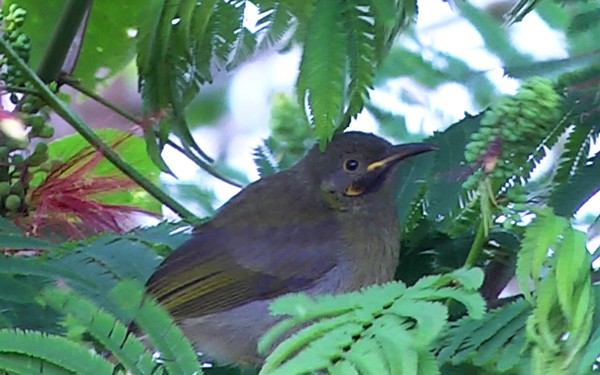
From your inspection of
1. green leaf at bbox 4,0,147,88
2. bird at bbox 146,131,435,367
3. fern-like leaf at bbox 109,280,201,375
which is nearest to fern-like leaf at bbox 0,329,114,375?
fern-like leaf at bbox 109,280,201,375

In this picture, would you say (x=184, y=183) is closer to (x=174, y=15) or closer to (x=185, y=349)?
(x=174, y=15)

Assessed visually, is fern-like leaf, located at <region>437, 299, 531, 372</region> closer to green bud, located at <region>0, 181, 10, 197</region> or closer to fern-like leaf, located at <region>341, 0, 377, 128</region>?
fern-like leaf, located at <region>341, 0, 377, 128</region>

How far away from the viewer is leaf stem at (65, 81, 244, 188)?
2.36 meters

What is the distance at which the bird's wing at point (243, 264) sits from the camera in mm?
2451

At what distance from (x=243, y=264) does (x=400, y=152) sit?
39 centimetres

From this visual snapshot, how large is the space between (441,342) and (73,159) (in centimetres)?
104

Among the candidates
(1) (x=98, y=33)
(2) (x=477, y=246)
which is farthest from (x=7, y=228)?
(1) (x=98, y=33)

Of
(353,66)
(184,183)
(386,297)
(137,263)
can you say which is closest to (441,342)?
(386,297)

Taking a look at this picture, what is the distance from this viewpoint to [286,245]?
8.81 ft

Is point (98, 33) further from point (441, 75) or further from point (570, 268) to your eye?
point (570, 268)

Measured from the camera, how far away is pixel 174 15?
2141mm

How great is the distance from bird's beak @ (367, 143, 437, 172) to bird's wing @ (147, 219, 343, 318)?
0.56 feet

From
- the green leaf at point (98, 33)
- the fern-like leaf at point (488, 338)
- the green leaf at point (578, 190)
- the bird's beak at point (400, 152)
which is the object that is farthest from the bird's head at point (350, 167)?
the fern-like leaf at point (488, 338)

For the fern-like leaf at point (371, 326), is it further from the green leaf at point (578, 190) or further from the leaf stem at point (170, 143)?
the leaf stem at point (170, 143)
